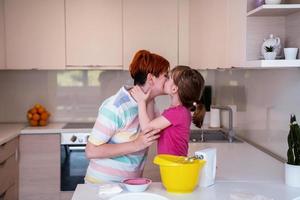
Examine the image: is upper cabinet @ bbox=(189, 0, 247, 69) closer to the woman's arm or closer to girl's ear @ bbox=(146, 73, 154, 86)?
girl's ear @ bbox=(146, 73, 154, 86)

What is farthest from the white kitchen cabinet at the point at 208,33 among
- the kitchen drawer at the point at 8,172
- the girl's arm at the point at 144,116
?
the kitchen drawer at the point at 8,172

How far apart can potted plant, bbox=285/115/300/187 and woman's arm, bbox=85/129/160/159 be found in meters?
0.62

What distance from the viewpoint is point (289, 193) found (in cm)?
165

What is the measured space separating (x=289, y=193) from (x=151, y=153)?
202cm

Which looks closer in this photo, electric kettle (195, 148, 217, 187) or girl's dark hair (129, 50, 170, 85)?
electric kettle (195, 148, 217, 187)

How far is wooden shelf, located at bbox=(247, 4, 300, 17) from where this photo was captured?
1.78m

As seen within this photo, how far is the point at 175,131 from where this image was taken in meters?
1.94

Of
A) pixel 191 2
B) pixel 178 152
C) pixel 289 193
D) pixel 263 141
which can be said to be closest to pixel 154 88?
pixel 178 152

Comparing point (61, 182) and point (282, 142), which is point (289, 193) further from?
point (61, 182)

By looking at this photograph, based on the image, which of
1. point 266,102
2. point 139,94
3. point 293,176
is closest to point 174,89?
point 139,94

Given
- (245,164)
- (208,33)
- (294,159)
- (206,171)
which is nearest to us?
(206,171)

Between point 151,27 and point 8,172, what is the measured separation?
5.99 feet

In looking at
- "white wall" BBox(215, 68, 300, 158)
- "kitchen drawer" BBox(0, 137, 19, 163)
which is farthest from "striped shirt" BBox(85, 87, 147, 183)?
"kitchen drawer" BBox(0, 137, 19, 163)

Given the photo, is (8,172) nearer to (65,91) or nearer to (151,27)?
(65,91)
